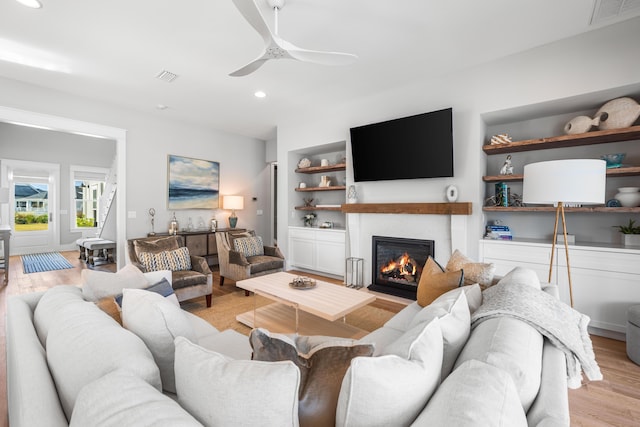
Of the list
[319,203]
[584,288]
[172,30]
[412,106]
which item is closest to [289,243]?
[319,203]

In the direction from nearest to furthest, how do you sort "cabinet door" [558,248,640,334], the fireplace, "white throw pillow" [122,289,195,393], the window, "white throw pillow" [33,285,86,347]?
"white throw pillow" [122,289,195,393] < "white throw pillow" [33,285,86,347] < "cabinet door" [558,248,640,334] < the fireplace < the window

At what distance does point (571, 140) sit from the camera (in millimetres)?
2762

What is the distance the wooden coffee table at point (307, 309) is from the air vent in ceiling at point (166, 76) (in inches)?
100

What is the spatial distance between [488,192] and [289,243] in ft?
10.8

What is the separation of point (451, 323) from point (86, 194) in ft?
31.8

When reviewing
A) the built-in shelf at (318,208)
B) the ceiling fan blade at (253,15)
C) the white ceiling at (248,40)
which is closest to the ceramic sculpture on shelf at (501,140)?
the white ceiling at (248,40)

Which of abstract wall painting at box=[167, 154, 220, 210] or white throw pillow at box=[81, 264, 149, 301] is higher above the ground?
abstract wall painting at box=[167, 154, 220, 210]

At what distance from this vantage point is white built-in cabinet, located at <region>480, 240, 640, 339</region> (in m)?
2.44

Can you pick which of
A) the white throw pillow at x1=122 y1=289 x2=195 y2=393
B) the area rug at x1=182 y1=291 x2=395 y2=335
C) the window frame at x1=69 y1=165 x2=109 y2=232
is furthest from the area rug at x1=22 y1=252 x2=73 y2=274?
the white throw pillow at x1=122 y1=289 x2=195 y2=393

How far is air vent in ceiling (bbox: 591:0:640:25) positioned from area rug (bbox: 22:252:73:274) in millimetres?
8079

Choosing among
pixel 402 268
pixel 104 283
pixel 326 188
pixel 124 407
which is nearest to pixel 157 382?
pixel 124 407

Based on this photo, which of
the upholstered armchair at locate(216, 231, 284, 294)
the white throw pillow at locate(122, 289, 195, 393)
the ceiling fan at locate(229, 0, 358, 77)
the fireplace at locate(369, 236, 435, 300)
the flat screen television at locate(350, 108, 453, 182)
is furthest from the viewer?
the upholstered armchair at locate(216, 231, 284, 294)

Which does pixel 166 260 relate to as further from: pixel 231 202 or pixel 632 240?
pixel 632 240

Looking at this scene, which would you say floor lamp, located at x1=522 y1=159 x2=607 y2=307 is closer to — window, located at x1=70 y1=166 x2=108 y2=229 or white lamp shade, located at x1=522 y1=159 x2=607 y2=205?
white lamp shade, located at x1=522 y1=159 x2=607 y2=205
